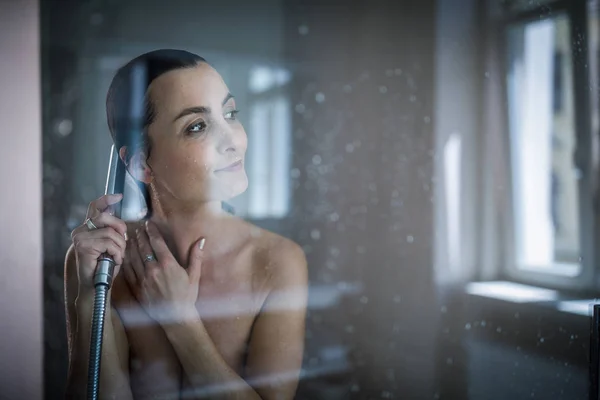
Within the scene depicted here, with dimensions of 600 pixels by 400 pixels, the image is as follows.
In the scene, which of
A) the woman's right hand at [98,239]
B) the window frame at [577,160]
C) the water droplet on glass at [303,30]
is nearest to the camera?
the woman's right hand at [98,239]

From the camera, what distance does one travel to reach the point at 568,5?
37.6 inches

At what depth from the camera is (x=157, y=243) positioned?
63 cm

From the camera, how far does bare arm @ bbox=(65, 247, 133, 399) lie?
60 centimetres

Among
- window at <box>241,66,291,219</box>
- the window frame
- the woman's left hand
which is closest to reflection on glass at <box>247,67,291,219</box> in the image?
window at <box>241,66,291,219</box>

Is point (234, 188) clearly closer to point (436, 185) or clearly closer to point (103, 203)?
point (103, 203)

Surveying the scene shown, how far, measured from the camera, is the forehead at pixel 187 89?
0.61m

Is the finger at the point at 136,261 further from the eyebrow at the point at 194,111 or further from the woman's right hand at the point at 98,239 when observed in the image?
the eyebrow at the point at 194,111

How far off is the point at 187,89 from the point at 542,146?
686 mm

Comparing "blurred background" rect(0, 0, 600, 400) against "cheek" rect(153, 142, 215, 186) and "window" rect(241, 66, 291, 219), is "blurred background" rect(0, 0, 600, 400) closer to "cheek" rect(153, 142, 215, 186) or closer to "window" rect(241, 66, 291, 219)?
"window" rect(241, 66, 291, 219)

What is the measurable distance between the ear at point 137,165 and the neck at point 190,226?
1.2 inches

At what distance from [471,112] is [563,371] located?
0.49 m

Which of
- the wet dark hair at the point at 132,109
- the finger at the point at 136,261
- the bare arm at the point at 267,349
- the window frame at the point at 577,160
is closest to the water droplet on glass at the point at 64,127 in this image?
the wet dark hair at the point at 132,109

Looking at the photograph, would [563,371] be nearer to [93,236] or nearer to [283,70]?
[283,70]

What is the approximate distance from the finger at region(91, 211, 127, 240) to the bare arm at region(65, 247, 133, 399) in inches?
1.9
